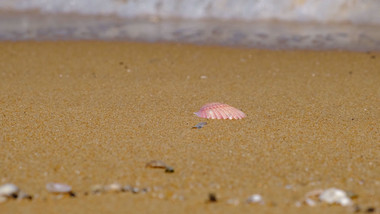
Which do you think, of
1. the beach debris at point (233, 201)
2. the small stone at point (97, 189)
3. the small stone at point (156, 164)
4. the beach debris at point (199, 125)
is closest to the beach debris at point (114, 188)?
the small stone at point (97, 189)

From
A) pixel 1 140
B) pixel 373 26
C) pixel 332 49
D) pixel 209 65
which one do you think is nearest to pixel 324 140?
pixel 1 140

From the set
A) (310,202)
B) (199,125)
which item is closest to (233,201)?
(310,202)

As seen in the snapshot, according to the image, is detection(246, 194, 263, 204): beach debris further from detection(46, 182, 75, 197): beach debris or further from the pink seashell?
the pink seashell

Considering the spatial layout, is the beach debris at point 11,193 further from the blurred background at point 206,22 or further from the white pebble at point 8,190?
the blurred background at point 206,22

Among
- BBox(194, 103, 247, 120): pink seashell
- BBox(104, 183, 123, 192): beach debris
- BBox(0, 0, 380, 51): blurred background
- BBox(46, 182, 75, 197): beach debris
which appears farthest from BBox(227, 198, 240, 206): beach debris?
BBox(0, 0, 380, 51): blurred background

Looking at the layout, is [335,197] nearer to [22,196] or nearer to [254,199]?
[254,199]
